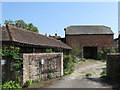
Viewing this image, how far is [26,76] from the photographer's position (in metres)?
7.52

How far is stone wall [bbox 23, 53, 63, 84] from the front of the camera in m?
7.62

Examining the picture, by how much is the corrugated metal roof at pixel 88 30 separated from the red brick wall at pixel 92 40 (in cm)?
110

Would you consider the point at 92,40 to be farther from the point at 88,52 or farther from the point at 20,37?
the point at 20,37

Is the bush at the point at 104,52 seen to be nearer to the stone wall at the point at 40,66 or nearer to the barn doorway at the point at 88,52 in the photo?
Answer: the barn doorway at the point at 88,52

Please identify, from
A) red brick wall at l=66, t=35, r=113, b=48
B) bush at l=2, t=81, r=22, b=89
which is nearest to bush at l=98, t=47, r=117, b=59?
red brick wall at l=66, t=35, r=113, b=48

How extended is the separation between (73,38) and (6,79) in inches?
752

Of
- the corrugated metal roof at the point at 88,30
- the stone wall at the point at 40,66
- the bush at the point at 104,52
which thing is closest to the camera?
the stone wall at the point at 40,66

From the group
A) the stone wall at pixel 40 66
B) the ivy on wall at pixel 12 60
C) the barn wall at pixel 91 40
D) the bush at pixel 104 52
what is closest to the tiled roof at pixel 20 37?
the ivy on wall at pixel 12 60

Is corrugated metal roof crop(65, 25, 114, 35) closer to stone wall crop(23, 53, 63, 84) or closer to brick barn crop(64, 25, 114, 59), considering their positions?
brick barn crop(64, 25, 114, 59)

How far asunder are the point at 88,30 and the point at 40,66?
65.3 ft

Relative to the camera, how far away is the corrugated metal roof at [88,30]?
2497 cm

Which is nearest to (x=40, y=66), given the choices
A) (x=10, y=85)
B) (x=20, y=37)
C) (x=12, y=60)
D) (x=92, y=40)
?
(x=12, y=60)

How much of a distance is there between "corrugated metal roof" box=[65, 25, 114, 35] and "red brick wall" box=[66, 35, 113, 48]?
110 cm

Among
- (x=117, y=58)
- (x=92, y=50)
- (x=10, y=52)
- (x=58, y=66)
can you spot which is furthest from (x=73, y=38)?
(x=10, y=52)
